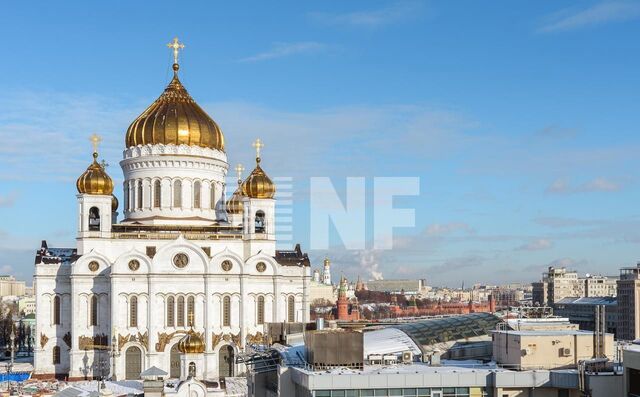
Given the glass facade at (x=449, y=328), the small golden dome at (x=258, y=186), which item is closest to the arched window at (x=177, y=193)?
the small golden dome at (x=258, y=186)

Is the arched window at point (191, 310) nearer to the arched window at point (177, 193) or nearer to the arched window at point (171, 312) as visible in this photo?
the arched window at point (171, 312)

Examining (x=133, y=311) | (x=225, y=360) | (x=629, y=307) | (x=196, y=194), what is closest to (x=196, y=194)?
(x=196, y=194)

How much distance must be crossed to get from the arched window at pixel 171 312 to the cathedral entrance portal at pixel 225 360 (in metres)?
2.62

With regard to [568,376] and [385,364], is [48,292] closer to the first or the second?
[385,364]

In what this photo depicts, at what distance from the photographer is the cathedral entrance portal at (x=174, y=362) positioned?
41250mm

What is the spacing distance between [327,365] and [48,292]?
1011 inches

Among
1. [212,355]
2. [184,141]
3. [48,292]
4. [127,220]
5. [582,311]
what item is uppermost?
[184,141]

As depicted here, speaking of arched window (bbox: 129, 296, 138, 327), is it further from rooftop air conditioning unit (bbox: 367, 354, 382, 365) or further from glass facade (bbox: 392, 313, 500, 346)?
rooftop air conditioning unit (bbox: 367, 354, 382, 365)

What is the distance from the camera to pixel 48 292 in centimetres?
4281

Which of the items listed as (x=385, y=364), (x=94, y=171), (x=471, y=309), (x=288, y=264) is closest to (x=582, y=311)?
(x=471, y=309)

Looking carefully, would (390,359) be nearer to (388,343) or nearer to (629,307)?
(388,343)

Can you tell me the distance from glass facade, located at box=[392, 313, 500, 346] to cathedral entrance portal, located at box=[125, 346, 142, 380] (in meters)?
17.7

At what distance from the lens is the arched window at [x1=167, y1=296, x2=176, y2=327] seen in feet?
136

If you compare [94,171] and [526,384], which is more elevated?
[94,171]
